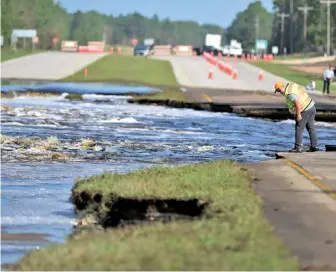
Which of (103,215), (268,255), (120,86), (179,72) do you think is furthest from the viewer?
(179,72)

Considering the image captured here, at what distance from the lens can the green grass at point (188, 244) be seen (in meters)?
8.54

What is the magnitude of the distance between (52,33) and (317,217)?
547ft

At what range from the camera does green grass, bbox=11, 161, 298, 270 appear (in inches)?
336

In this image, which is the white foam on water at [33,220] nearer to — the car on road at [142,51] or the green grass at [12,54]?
the green grass at [12,54]

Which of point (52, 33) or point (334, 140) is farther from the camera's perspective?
point (52, 33)

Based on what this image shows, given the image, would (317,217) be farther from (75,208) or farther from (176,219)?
(75,208)

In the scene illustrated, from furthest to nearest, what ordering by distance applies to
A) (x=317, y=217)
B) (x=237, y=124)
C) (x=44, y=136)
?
(x=237, y=124) → (x=44, y=136) → (x=317, y=217)

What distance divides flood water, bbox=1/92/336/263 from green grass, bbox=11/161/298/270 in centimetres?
103

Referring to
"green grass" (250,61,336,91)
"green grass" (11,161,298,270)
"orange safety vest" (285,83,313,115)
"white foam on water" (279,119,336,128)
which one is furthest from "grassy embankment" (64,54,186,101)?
"green grass" (11,161,298,270)

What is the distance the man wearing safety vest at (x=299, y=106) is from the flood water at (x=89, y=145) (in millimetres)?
1243

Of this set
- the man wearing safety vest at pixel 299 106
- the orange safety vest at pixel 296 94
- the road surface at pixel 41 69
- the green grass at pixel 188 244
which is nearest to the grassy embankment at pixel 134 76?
the road surface at pixel 41 69

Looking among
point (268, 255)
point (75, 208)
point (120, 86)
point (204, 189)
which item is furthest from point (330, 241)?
point (120, 86)

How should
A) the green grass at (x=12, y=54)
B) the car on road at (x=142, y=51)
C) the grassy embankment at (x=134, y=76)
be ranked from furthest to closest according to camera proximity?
1. the car on road at (x=142, y=51)
2. the green grass at (x=12, y=54)
3. the grassy embankment at (x=134, y=76)

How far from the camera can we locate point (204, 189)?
13.0m
